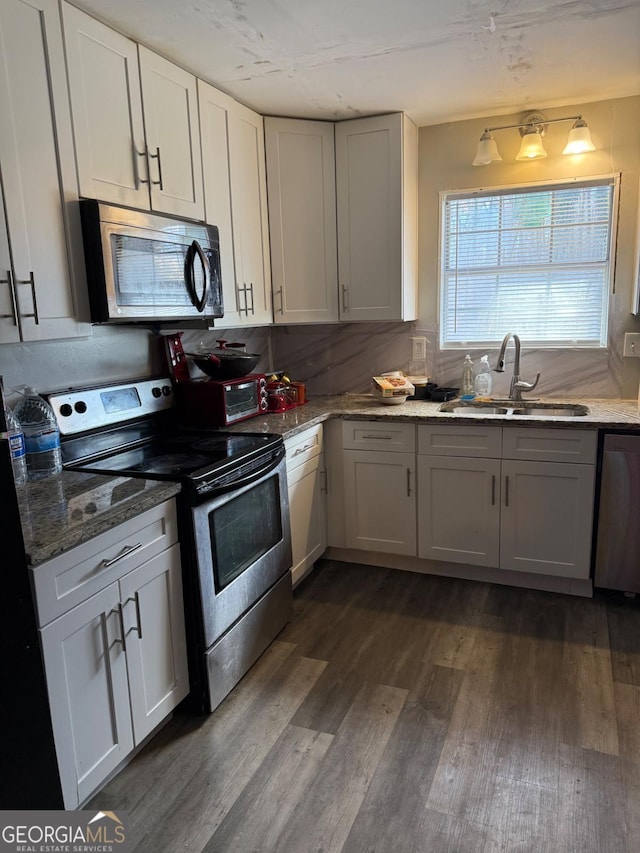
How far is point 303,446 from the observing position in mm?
2812

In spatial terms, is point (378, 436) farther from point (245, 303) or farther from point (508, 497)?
point (245, 303)

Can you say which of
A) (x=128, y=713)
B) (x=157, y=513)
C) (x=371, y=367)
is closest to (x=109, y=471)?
(x=157, y=513)

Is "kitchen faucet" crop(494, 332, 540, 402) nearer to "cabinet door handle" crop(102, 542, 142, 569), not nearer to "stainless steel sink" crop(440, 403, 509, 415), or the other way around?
"stainless steel sink" crop(440, 403, 509, 415)

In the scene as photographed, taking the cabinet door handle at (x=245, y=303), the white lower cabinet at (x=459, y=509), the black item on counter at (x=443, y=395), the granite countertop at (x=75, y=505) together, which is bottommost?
the white lower cabinet at (x=459, y=509)

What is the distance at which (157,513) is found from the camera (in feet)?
5.89

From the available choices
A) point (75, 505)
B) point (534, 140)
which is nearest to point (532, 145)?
point (534, 140)

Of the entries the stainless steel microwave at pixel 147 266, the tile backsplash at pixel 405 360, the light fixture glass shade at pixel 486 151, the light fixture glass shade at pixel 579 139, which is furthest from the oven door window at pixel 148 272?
the light fixture glass shade at pixel 579 139

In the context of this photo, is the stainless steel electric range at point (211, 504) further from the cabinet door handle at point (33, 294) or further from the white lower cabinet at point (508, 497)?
Answer: the white lower cabinet at point (508, 497)

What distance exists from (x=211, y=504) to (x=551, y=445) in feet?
5.27

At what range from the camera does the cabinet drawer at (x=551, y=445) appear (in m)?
2.64

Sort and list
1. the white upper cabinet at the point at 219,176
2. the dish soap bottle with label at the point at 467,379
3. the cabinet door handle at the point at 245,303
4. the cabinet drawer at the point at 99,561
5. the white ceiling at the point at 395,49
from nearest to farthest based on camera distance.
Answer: the cabinet drawer at the point at 99,561 < the white ceiling at the point at 395,49 < the white upper cabinet at the point at 219,176 < the cabinet door handle at the point at 245,303 < the dish soap bottle with label at the point at 467,379

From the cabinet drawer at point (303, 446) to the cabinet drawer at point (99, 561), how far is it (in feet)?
2.84

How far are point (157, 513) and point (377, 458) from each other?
1467mm

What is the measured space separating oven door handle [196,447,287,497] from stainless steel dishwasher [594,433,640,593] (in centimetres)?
144
